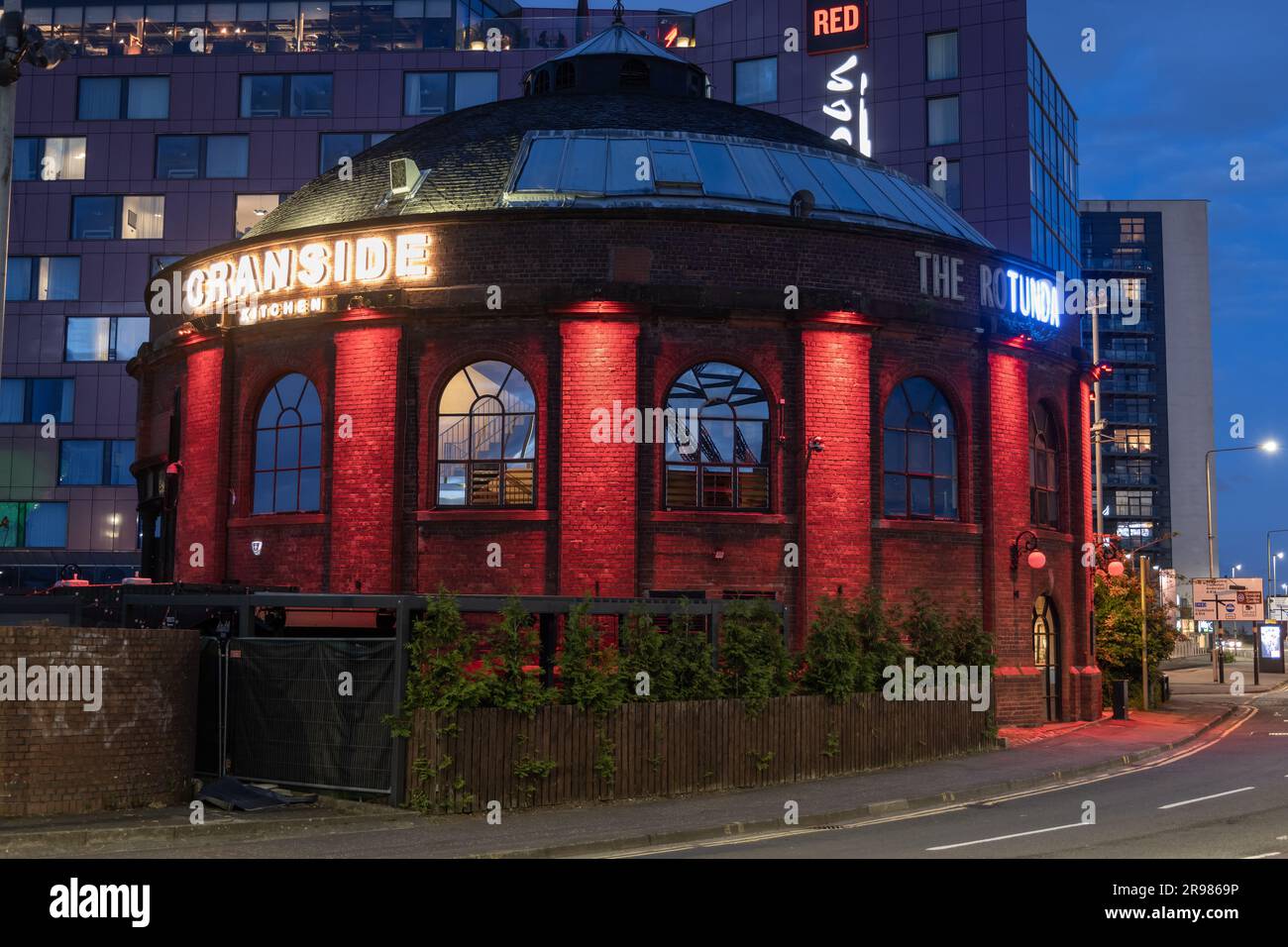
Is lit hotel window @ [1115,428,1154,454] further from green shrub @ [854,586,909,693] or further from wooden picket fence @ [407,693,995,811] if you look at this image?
wooden picket fence @ [407,693,995,811]

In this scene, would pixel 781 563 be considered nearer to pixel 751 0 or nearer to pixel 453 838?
pixel 453 838

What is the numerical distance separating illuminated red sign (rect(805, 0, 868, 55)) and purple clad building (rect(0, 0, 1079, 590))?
10 cm

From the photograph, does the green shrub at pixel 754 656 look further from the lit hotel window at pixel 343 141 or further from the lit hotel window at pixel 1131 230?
the lit hotel window at pixel 1131 230

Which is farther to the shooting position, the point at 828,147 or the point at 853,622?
the point at 828,147

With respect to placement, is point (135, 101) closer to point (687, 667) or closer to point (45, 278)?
point (45, 278)

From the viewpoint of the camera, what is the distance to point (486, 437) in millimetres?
31938

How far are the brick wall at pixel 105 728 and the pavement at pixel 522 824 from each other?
526 mm

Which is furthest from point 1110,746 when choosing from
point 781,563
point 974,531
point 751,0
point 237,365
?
point 751,0

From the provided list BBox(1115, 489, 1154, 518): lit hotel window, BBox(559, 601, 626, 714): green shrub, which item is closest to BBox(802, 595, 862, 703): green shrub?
BBox(559, 601, 626, 714): green shrub

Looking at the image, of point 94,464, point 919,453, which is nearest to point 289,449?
point 919,453

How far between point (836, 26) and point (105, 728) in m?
60.2

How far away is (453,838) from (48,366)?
198ft

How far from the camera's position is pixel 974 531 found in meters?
34.4

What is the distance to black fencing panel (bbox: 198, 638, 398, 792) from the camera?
2077 centimetres
